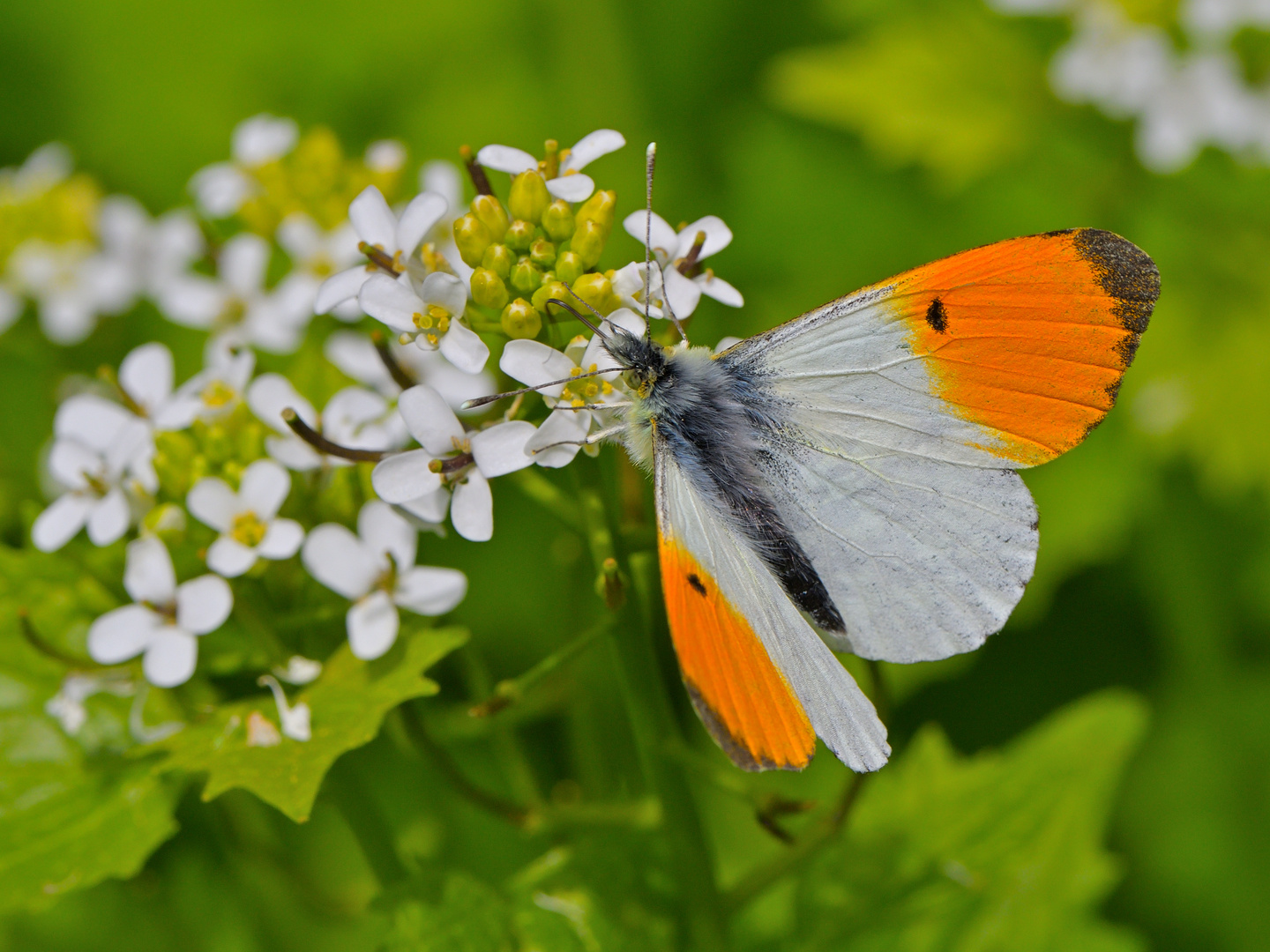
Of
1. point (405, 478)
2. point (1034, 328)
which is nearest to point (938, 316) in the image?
point (1034, 328)

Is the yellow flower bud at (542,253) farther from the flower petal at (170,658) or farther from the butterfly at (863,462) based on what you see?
the flower petal at (170,658)

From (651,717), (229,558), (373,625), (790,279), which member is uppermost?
(229,558)

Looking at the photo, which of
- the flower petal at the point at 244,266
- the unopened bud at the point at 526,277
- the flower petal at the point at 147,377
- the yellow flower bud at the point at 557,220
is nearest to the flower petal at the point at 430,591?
the unopened bud at the point at 526,277

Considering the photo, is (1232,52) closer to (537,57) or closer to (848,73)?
(848,73)

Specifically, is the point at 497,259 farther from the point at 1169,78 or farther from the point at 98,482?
the point at 1169,78

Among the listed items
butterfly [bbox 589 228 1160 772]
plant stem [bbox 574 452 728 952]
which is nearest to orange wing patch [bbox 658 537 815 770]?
butterfly [bbox 589 228 1160 772]

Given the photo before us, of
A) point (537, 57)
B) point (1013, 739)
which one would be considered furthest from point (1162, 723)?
point (537, 57)
